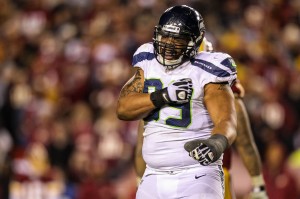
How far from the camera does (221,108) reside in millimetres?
4168

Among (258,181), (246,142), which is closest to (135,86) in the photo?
(246,142)

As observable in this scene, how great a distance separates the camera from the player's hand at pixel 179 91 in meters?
4.17

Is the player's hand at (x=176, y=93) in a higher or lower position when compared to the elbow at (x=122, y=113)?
higher

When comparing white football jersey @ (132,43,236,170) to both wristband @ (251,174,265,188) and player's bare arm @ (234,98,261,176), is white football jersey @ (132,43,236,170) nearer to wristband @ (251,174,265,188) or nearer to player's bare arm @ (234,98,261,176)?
player's bare arm @ (234,98,261,176)

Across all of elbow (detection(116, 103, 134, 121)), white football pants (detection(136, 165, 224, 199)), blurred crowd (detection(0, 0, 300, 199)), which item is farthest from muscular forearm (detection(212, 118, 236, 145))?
blurred crowd (detection(0, 0, 300, 199))

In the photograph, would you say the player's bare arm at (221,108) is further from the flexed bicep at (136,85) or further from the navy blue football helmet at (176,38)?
the flexed bicep at (136,85)

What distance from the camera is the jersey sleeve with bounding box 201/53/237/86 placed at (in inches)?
166

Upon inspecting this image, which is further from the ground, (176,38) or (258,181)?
(176,38)

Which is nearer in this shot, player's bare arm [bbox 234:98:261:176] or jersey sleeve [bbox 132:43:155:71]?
jersey sleeve [bbox 132:43:155:71]

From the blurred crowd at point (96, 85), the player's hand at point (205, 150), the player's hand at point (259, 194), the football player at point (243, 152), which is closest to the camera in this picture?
the player's hand at point (205, 150)

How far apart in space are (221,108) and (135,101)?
47 cm

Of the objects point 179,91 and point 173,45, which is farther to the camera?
point 173,45

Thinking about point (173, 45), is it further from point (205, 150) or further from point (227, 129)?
point (205, 150)

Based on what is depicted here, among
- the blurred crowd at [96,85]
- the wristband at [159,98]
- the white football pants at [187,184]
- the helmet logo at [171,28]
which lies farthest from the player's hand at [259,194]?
the blurred crowd at [96,85]
